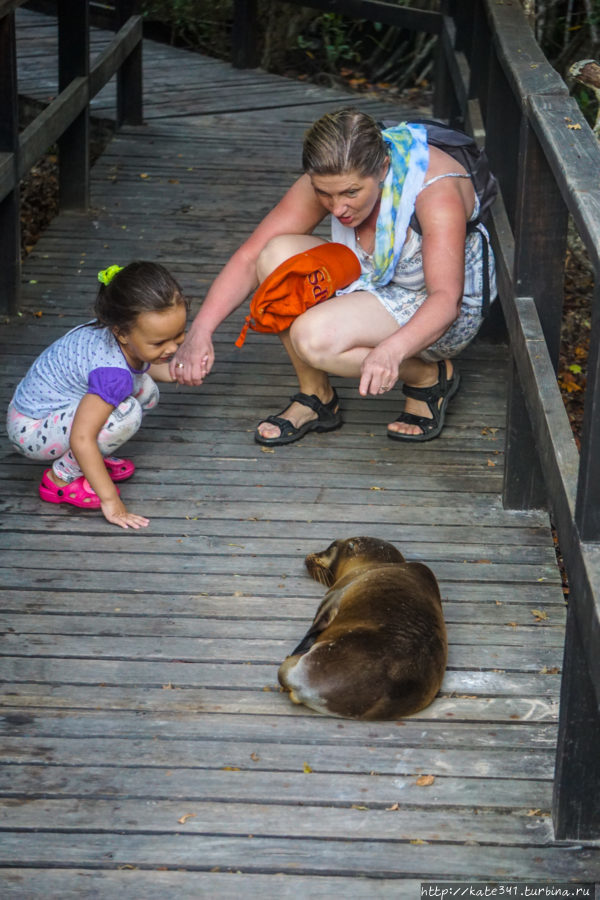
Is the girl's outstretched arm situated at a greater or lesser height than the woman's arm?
lesser

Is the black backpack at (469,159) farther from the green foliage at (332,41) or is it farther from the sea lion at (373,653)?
the green foliage at (332,41)

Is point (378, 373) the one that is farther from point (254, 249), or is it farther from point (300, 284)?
point (254, 249)

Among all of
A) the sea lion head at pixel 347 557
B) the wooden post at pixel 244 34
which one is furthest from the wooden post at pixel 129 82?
the sea lion head at pixel 347 557

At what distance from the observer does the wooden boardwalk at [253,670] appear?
2459 millimetres

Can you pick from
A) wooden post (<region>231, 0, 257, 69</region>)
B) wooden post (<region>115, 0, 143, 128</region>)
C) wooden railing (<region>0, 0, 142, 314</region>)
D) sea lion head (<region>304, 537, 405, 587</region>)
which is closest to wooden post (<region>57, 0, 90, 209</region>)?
wooden railing (<region>0, 0, 142, 314</region>)

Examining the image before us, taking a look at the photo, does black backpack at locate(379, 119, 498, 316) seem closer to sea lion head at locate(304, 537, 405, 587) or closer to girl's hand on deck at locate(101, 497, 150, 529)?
sea lion head at locate(304, 537, 405, 587)

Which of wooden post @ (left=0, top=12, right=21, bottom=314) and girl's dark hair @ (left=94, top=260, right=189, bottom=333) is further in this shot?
wooden post @ (left=0, top=12, right=21, bottom=314)

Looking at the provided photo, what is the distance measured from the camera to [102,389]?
359cm

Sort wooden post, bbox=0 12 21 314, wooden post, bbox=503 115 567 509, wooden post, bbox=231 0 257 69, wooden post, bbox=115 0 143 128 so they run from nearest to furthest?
wooden post, bbox=503 115 567 509
wooden post, bbox=0 12 21 314
wooden post, bbox=115 0 143 128
wooden post, bbox=231 0 257 69

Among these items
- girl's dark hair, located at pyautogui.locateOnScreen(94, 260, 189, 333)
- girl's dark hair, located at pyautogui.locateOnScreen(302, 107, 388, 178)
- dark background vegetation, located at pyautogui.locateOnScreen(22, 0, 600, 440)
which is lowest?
dark background vegetation, located at pyautogui.locateOnScreen(22, 0, 600, 440)

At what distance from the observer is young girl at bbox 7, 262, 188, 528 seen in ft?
11.6

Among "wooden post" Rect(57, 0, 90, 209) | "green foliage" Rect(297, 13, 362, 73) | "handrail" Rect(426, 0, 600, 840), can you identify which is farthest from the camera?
"green foliage" Rect(297, 13, 362, 73)

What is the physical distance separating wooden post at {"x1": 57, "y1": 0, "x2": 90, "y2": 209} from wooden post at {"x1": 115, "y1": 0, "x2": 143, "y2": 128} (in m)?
1.24

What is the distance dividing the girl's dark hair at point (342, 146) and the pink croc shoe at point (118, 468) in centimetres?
108
